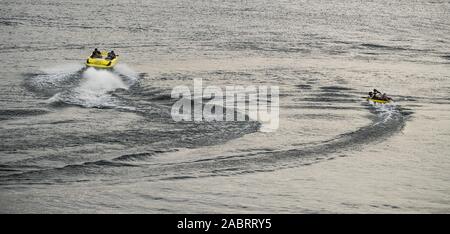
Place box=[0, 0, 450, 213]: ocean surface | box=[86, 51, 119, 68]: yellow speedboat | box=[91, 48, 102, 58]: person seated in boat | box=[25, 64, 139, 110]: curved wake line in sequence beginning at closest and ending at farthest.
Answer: box=[0, 0, 450, 213]: ocean surface → box=[25, 64, 139, 110]: curved wake line → box=[86, 51, 119, 68]: yellow speedboat → box=[91, 48, 102, 58]: person seated in boat

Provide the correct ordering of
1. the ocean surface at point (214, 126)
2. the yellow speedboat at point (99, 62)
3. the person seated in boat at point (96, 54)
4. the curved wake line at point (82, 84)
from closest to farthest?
the ocean surface at point (214, 126) < the curved wake line at point (82, 84) < the yellow speedboat at point (99, 62) < the person seated in boat at point (96, 54)

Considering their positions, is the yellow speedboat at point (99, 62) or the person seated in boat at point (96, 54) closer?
the yellow speedboat at point (99, 62)

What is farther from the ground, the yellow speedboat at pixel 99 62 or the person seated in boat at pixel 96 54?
the person seated in boat at pixel 96 54

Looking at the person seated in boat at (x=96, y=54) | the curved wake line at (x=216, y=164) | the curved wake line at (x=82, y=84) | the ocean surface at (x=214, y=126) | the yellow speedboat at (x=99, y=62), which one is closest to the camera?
the ocean surface at (x=214, y=126)

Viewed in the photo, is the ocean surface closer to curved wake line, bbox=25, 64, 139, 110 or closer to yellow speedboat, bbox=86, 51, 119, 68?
curved wake line, bbox=25, 64, 139, 110

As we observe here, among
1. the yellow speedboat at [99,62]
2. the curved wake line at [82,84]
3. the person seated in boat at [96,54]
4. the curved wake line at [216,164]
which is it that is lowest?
the curved wake line at [216,164]

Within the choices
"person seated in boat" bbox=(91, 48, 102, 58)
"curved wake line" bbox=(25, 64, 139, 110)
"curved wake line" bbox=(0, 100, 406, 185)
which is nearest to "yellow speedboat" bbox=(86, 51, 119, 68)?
"curved wake line" bbox=(25, 64, 139, 110)

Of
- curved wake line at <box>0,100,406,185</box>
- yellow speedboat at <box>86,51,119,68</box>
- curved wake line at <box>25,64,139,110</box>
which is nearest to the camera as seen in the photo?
curved wake line at <box>0,100,406,185</box>

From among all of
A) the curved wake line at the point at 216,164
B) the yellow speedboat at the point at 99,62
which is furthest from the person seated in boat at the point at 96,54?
the curved wake line at the point at 216,164

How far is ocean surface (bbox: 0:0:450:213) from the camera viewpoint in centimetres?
2727

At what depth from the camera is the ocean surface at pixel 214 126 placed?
27.3 metres

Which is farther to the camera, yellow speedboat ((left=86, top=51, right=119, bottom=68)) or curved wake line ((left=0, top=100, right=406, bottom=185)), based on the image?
yellow speedboat ((left=86, top=51, right=119, bottom=68))

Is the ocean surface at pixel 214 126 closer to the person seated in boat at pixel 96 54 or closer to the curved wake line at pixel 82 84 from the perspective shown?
the curved wake line at pixel 82 84
